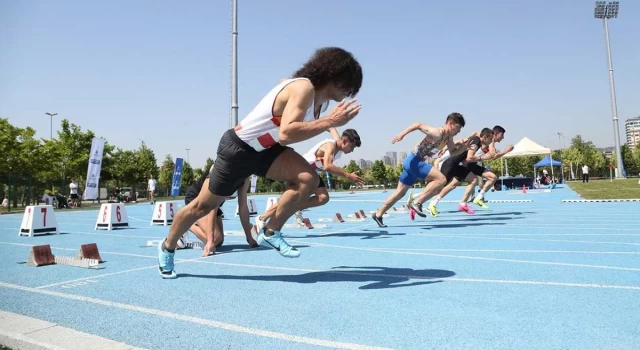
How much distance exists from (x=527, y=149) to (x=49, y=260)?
35552 mm

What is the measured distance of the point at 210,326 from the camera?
2742 millimetres

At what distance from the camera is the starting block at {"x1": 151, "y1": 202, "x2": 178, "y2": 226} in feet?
37.1

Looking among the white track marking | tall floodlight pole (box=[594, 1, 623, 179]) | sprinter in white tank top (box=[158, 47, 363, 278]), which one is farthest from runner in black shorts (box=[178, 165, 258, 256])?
tall floodlight pole (box=[594, 1, 623, 179])

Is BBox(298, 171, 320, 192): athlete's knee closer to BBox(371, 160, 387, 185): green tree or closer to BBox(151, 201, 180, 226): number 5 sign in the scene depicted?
BBox(151, 201, 180, 226): number 5 sign

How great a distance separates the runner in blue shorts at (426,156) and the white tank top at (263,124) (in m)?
5.38

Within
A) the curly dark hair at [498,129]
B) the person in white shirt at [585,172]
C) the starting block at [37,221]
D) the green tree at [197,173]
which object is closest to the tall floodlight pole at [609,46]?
the person in white shirt at [585,172]

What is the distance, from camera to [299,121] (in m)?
3.43

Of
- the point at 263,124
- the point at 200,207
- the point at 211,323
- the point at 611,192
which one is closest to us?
the point at 211,323

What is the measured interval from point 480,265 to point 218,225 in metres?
3.64

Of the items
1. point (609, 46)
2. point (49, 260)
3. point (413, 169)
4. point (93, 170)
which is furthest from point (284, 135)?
point (609, 46)

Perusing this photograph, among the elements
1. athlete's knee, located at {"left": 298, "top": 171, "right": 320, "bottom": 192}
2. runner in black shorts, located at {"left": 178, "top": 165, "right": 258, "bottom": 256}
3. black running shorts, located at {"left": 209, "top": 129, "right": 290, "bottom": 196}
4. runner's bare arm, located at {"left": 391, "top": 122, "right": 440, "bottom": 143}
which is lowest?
runner in black shorts, located at {"left": 178, "top": 165, "right": 258, "bottom": 256}

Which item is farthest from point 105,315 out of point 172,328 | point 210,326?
point 210,326

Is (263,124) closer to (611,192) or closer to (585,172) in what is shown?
(611,192)

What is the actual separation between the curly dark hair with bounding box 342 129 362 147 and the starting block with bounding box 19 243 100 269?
13.8 ft
